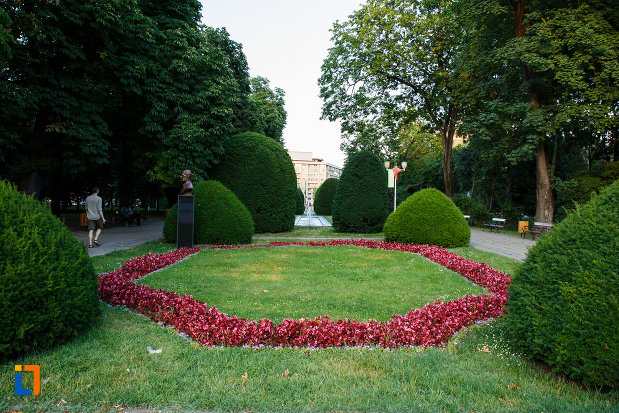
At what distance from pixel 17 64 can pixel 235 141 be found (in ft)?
27.1

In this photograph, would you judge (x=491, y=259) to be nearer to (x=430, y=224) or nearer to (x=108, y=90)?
(x=430, y=224)

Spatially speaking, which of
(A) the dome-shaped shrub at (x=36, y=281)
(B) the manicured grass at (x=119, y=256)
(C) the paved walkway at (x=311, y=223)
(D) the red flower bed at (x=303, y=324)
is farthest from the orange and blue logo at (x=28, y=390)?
(C) the paved walkway at (x=311, y=223)

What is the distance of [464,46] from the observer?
67.8 feet

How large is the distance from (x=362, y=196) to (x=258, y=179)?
4.85 m

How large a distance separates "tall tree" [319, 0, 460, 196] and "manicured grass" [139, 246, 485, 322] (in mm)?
16388

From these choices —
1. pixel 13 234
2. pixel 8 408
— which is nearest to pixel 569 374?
pixel 8 408

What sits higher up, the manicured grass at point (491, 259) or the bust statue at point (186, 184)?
the bust statue at point (186, 184)

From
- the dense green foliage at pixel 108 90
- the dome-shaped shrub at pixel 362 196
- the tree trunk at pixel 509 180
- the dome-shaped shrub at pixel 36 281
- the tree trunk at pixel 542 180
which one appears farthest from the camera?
the tree trunk at pixel 509 180

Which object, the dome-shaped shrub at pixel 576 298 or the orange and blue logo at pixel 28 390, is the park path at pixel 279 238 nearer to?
the dome-shaped shrub at pixel 576 298

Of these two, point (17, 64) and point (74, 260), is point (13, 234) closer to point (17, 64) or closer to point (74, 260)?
point (74, 260)

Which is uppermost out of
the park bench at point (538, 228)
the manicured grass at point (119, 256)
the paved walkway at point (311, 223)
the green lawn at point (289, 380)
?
the park bench at point (538, 228)

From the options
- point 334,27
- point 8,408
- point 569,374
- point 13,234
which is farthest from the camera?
point 334,27

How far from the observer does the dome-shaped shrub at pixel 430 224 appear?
12234 mm

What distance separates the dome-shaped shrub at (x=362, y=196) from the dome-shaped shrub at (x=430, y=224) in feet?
11.7
